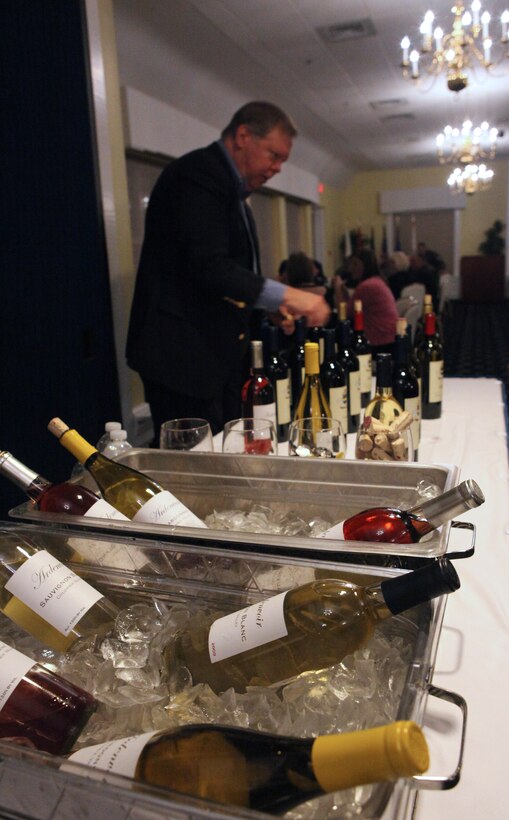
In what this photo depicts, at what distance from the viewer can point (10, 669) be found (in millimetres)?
559

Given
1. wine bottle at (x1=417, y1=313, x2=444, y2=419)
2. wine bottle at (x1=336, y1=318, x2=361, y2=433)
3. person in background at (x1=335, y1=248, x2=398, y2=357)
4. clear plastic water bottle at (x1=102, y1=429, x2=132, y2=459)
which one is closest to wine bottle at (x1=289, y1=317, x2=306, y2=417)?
wine bottle at (x1=336, y1=318, x2=361, y2=433)

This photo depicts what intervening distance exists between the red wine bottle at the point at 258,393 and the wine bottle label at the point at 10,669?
948 mm

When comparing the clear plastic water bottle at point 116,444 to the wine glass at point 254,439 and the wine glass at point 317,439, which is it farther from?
the wine glass at point 317,439

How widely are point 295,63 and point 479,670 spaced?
19.0ft

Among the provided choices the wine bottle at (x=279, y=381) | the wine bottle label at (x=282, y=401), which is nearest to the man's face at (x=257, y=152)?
the wine bottle at (x=279, y=381)

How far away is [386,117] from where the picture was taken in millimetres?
8016

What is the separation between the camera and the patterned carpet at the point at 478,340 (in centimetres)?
663

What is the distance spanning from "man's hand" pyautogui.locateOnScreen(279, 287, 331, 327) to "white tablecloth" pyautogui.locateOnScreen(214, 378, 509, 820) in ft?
2.46

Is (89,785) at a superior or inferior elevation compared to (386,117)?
inferior

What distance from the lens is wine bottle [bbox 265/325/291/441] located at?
5.58 feet

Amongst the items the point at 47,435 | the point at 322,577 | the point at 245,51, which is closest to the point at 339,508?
the point at 322,577

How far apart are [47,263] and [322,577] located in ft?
7.58

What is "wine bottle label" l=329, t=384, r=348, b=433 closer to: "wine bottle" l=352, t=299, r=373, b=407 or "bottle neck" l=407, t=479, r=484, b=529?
"wine bottle" l=352, t=299, r=373, b=407

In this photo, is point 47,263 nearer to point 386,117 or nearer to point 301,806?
point 301,806
